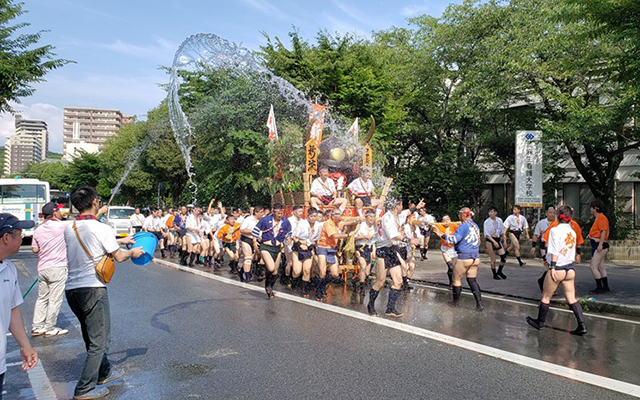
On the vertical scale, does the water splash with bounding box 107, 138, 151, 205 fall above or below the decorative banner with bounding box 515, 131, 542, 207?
above

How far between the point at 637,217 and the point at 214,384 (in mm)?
27452

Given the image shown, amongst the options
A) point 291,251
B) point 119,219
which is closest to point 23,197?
point 119,219

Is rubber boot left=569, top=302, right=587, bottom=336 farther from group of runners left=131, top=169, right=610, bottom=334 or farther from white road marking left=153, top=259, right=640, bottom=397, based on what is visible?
white road marking left=153, top=259, right=640, bottom=397

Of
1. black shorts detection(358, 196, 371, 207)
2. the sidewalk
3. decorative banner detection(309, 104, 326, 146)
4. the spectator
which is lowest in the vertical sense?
the sidewalk

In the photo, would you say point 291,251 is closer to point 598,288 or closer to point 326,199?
point 326,199

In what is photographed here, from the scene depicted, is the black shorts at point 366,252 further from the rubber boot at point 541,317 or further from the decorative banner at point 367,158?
the rubber boot at point 541,317

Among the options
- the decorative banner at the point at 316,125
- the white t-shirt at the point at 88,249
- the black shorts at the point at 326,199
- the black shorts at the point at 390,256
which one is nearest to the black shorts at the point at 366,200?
the black shorts at the point at 326,199

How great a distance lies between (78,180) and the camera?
60375 millimetres

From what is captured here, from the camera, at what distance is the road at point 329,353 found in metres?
4.88

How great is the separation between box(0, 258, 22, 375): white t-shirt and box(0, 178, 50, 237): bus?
22.6 m

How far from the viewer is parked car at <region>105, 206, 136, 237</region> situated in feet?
78.0

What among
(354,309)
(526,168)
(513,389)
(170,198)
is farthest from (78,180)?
(513,389)

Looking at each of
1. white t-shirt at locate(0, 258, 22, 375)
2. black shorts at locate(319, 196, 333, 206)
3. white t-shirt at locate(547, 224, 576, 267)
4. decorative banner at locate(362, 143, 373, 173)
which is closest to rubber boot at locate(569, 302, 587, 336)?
white t-shirt at locate(547, 224, 576, 267)

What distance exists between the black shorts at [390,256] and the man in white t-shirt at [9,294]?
574cm
